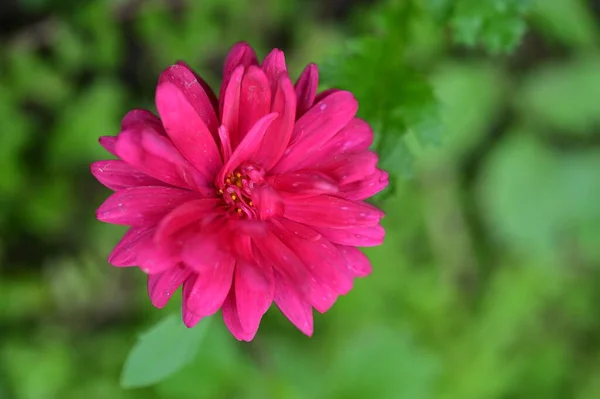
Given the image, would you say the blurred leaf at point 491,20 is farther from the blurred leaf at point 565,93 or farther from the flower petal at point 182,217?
the blurred leaf at point 565,93

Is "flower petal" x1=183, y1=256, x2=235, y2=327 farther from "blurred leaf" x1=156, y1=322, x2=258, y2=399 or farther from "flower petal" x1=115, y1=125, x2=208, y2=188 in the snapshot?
"blurred leaf" x1=156, y1=322, x2=258, y2=399

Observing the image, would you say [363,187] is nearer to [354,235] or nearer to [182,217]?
[354,235]

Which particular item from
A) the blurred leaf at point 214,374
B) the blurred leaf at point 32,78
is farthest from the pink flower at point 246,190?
the blurred leaf at point 32,78

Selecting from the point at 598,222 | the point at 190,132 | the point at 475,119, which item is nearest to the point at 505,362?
the point at 598,222

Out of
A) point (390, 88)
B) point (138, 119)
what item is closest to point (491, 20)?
point (390, 88)

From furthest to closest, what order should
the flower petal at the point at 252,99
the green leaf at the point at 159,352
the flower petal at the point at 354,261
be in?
1. the green leaf at the point at 159,352
2. the flower petal at the point at 354,261
3. the flower petal at the point at 252,99
